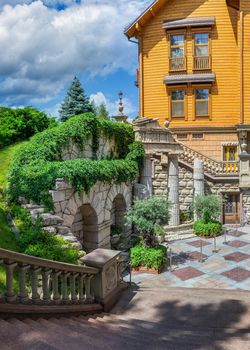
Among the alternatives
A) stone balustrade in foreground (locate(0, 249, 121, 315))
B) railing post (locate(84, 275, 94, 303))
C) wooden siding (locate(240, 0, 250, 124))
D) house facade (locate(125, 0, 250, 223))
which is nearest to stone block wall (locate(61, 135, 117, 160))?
house facade (locate(125, 0, 250, 223))

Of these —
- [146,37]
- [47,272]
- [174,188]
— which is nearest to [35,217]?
[47,272]

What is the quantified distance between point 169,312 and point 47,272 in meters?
3.04

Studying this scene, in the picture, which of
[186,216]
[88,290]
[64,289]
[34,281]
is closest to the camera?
[34,281]

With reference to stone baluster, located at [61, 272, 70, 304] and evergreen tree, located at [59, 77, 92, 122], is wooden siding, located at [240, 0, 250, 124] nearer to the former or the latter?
evergreen tree, located at [59, 77, 92, 122]

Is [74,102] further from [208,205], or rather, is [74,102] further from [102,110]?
[102,110]

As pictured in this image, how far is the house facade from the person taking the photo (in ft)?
72.9

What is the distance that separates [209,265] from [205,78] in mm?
14049

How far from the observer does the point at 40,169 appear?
11594 millimetres

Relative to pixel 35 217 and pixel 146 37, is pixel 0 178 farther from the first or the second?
pixel 146 37

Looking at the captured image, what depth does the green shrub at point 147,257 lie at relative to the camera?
548 inches

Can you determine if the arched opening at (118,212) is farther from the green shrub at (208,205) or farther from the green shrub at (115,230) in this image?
the green shrub at (208,205)

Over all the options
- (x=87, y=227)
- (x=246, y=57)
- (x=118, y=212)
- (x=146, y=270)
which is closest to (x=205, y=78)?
(x=246, y=57)

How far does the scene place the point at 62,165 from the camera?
1192cm

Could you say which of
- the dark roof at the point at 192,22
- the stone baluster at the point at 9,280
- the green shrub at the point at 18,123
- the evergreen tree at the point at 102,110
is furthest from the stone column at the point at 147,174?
the evergreen tree at the point at 102,110
